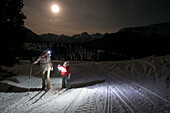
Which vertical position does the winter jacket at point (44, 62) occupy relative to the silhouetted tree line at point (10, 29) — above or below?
below

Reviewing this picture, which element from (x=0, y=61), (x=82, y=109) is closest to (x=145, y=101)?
(x=82, y=109)

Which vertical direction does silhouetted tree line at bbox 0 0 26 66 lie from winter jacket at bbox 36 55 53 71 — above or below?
above

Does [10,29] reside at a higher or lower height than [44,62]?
higher

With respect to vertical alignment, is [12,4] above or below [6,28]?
above

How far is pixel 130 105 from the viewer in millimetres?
4555

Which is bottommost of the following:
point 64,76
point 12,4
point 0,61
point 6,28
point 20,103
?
point 20,103

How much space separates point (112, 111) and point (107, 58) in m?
85.3

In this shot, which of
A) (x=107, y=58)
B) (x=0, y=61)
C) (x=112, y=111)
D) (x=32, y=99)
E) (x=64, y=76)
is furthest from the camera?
(x=107, y=58)

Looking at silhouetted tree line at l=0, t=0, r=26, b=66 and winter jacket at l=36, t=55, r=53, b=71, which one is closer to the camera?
winter jacket at l=36, t=55, r=53, b=71

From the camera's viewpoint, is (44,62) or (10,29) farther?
(10,29)

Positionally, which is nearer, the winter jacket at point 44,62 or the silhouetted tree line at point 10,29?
the winter jacket at point 44,62

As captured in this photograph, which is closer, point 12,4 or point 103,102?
point 103,102

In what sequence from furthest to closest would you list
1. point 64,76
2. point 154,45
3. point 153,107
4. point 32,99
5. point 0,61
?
point 154,45, point 0,61, point 64,76, point 32,99, point 153,107

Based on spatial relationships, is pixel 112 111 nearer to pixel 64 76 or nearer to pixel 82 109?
pixel 82 109
